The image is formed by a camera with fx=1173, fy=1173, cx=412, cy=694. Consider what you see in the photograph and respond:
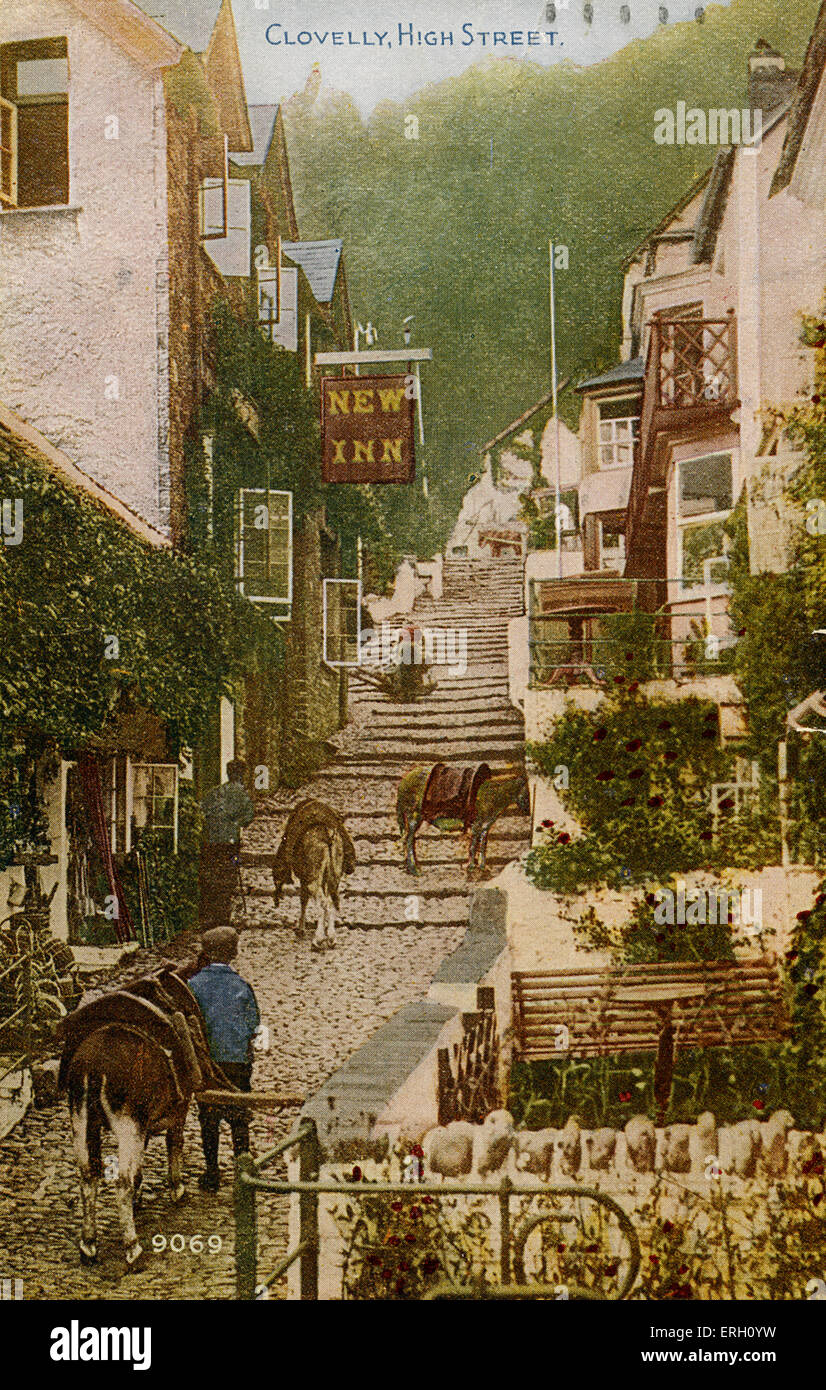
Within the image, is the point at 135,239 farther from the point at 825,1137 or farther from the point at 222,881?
the point at 825,1137

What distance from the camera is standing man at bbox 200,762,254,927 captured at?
3879 mm

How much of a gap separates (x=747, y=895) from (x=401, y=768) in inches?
46.9

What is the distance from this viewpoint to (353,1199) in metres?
3.52

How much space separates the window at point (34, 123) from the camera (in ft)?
12.9

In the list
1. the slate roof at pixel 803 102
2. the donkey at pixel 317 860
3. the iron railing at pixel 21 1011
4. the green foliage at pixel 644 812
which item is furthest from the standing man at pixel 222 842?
the slate roof at pixel 803 102

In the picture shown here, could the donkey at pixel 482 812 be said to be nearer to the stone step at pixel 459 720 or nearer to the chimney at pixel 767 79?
the stone step at pixel 459 720

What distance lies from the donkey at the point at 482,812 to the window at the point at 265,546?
0.81 meters

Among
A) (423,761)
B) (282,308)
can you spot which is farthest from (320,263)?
(423,761)
